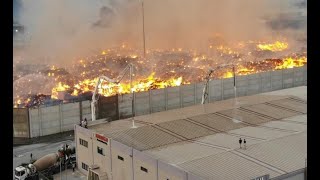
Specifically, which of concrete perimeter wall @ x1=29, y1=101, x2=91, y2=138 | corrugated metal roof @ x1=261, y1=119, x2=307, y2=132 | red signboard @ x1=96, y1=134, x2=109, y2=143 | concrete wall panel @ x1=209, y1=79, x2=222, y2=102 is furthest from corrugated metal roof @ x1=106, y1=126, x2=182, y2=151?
concrete wall panel @ x1=209, y1=79, x2=222, y2=102

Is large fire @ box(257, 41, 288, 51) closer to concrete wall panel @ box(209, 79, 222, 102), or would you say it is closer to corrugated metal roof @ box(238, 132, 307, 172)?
concrete wall panel @ box(209, 79, 222, 102)

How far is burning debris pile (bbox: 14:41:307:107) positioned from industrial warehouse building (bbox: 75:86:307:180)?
10772mm

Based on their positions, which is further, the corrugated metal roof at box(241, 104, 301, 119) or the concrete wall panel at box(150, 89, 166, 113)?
the concrete wall panel at box(150, 89, 166, 113)

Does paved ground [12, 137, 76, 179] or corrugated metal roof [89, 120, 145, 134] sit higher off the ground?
corrugated metal roof [89, 120, 145, 134]

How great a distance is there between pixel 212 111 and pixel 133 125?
4.50m

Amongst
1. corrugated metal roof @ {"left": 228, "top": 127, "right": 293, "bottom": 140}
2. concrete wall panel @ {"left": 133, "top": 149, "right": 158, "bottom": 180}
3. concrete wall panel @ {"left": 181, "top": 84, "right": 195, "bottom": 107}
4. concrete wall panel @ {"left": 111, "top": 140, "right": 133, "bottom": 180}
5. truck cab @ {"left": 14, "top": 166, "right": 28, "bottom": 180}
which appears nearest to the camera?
concrete wall panel @ {"left": 133, "top": 149, "right": 158, "bottom": 180}

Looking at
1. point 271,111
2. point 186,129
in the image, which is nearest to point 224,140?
point 186,129

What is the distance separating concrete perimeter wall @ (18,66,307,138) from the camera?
2422 cm

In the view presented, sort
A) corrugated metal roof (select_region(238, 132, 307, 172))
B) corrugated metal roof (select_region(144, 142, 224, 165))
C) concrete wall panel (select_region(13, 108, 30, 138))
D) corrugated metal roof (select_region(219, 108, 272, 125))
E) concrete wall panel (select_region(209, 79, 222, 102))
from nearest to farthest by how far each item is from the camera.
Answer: corrugated metal roof (select_region(238, 132, 307, 172))
corrugated metal roof (select_region(144, 142, 224, 165))
corrugated metal roof (select_region(219, 108, 272, 125))
concrete wall panel (select_region(13, 108, 30, 138))
concrete wall panel (select_region(209, 79, 222, 102))

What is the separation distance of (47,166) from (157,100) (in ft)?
35.8

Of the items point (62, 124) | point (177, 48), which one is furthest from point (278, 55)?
point (62, 124)

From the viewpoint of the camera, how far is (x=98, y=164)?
1694cm

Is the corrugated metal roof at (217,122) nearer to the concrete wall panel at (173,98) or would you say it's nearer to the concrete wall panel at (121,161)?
the concrete wall panel at (121,161)

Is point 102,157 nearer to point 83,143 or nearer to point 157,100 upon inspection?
point 83,143
